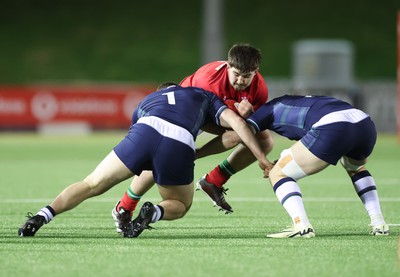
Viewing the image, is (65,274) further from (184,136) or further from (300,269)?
(184,136)

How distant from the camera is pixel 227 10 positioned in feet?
145

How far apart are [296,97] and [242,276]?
94.1 inches

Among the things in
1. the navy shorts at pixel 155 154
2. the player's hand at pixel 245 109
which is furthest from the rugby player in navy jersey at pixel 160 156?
the player's hand at pixel 245 109

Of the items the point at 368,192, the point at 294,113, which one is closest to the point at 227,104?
the point at 294,113

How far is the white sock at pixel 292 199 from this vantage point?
7.21 meters

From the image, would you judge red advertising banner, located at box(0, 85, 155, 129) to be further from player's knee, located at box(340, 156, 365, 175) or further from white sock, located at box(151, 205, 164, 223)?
white sock, located at box(151, 205, 164, 223)

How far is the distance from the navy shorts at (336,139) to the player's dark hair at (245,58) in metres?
0.68

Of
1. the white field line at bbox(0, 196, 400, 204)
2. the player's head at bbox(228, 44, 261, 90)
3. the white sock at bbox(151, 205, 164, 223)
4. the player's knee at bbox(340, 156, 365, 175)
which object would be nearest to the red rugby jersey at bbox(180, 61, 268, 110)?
the player's head at bbox(228, 44, 261, 90)

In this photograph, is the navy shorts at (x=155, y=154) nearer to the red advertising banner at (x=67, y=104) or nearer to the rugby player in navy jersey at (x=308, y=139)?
the rugby player in navy jersey at (x=308, y=139)

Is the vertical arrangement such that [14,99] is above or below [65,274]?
below

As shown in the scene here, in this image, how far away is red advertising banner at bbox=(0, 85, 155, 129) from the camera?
24.4m

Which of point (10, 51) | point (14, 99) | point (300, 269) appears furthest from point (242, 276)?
point (10, 51)

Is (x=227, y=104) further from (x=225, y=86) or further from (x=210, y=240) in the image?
(x=210, y=240)

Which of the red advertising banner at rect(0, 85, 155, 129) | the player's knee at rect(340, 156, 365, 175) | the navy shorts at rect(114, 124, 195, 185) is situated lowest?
the red advertising banner at rect(0, 85, 155, 129)
